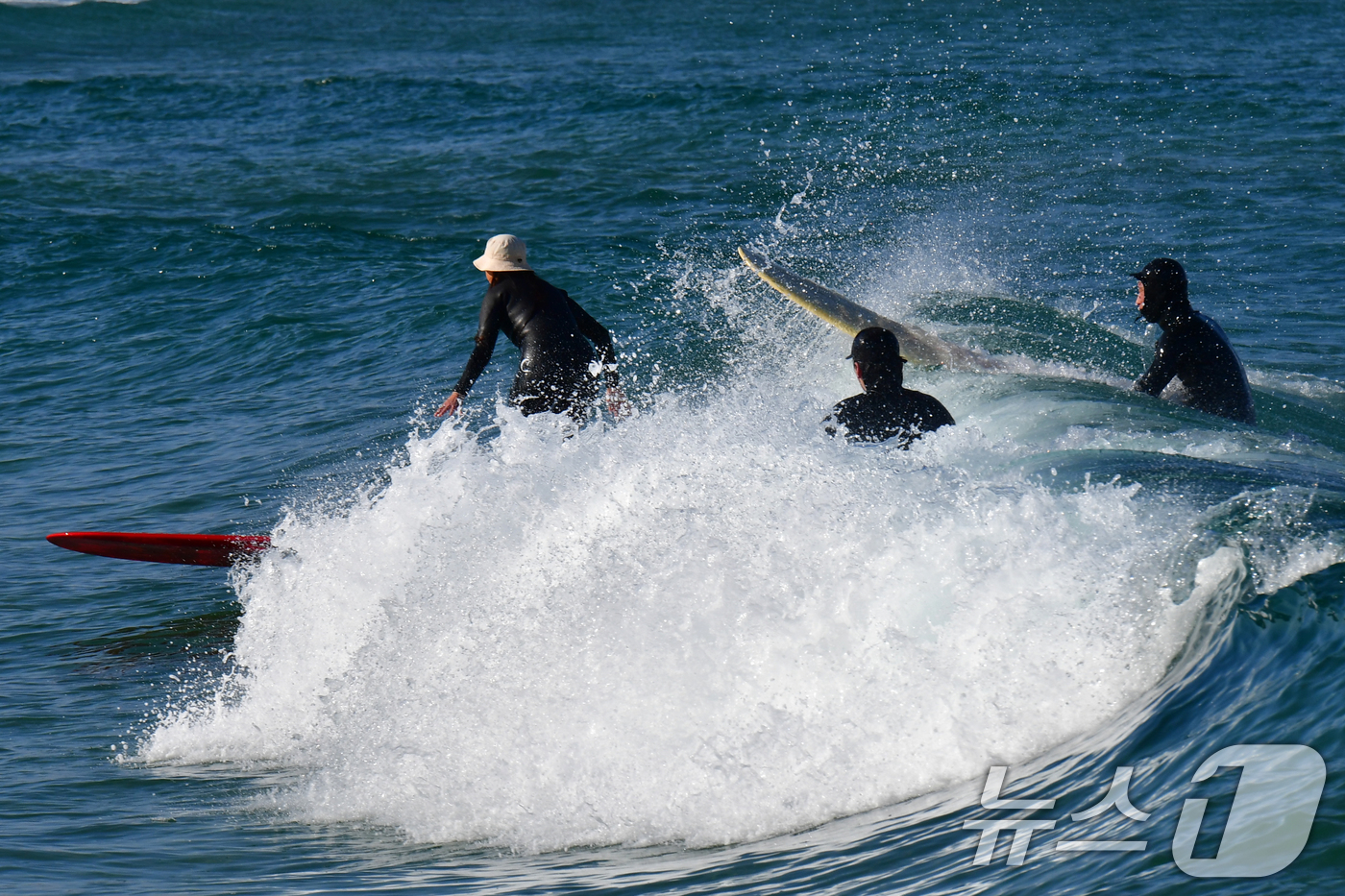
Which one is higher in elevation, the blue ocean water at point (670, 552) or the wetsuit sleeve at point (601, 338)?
the wetsuit sleeve at point (601, 338)

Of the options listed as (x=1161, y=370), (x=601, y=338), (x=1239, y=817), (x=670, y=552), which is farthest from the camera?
(x=601, y=338)

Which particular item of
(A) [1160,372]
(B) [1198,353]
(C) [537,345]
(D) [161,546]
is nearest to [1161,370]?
(A) [1160,372]

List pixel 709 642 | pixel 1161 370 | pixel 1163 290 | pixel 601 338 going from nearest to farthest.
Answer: pixel 709 642 → pixel 1163 290 → pixel 1161 370 → pixel 601 338

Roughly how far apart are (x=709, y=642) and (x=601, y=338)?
3.23 m

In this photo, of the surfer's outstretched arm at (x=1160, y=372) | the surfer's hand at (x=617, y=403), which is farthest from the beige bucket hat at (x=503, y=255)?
the surfer's outstretched arm at (x=1160, y=372)

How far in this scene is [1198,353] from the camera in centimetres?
660

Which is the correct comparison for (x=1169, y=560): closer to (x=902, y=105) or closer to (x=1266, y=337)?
(x=1266, y=337)

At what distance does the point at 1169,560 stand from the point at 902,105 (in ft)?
62.0

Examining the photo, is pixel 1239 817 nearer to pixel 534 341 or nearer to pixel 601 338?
pixel 534 341

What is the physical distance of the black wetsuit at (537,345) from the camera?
22.2 feet

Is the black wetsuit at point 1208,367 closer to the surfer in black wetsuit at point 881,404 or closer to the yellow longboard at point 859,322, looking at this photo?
the yellow longboard at point 859,322

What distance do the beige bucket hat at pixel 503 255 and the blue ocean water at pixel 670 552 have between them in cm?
129

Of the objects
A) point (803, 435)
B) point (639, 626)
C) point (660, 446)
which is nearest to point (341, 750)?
point (639, 626)

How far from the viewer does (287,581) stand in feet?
19.7
